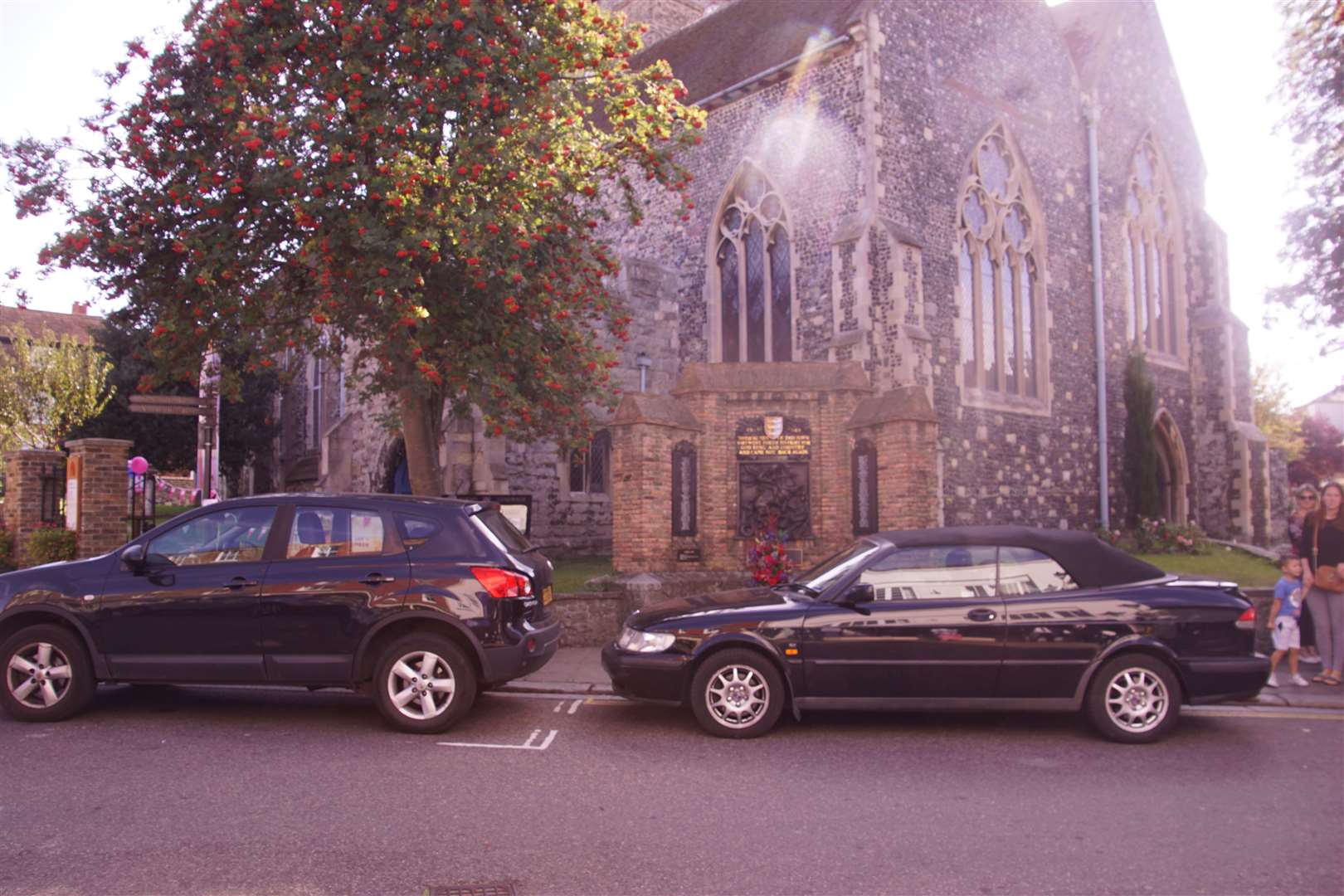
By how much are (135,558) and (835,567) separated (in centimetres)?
534

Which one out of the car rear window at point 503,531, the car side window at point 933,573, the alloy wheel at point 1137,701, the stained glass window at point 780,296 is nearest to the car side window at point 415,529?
the car rear window at point 503,531

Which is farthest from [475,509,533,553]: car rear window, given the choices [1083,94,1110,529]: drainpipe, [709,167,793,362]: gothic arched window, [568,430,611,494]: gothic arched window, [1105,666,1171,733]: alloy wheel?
[1083,94,1110,529]: drainpipe

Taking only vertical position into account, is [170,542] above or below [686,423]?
below

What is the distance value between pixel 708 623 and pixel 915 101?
565 inches

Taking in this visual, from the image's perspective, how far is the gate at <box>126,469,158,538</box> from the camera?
14430 mm

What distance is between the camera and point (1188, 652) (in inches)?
263

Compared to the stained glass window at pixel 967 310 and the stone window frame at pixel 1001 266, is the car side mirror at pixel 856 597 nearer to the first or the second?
the stone window frame at pixel 1001 266

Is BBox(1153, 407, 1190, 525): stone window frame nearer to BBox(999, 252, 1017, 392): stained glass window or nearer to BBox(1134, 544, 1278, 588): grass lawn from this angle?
BBox(1134, 544, 1278, 588): grass lawn

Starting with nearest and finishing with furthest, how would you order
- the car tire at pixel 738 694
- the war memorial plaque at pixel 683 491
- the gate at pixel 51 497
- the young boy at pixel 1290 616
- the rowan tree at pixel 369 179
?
1. the car tire at pixel 738 694
2. the young boy at pixel 1290 616
3. the rowan tree at pixel 369 179
4. the war memorial plaque at pixel 683 491
5. the gate at pixel 51 497

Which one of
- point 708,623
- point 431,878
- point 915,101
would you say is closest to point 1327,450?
point 915,101

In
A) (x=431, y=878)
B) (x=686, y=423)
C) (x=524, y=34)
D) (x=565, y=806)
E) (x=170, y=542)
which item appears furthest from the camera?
(x=686, y=423)

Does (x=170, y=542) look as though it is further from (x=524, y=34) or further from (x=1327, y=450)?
(x=1327, y=450)

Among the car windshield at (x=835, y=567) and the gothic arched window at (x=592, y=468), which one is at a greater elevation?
the gothic arched window at (x=592, y=468)

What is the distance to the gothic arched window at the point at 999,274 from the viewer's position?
19.3 m
